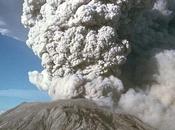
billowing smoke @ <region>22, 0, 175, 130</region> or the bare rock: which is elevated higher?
billowing smoke @ <region>22, 0, 175, 130</region>

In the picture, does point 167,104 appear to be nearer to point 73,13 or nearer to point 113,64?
point 113,64

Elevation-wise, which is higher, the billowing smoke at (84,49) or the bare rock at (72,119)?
the billowing smoke at (84,49)

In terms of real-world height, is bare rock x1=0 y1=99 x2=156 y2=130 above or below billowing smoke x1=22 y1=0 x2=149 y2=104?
below

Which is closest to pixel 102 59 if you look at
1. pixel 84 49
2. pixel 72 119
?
pixel 84 49

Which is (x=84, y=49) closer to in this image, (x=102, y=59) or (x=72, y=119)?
(x=102, y=59)

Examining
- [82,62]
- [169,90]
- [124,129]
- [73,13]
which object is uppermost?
[73,13]

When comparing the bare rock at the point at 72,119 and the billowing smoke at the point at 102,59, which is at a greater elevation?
the billowing smoke at the point at 102,59

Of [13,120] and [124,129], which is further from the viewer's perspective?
[13,120]

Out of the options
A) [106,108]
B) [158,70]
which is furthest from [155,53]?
[106,108]
